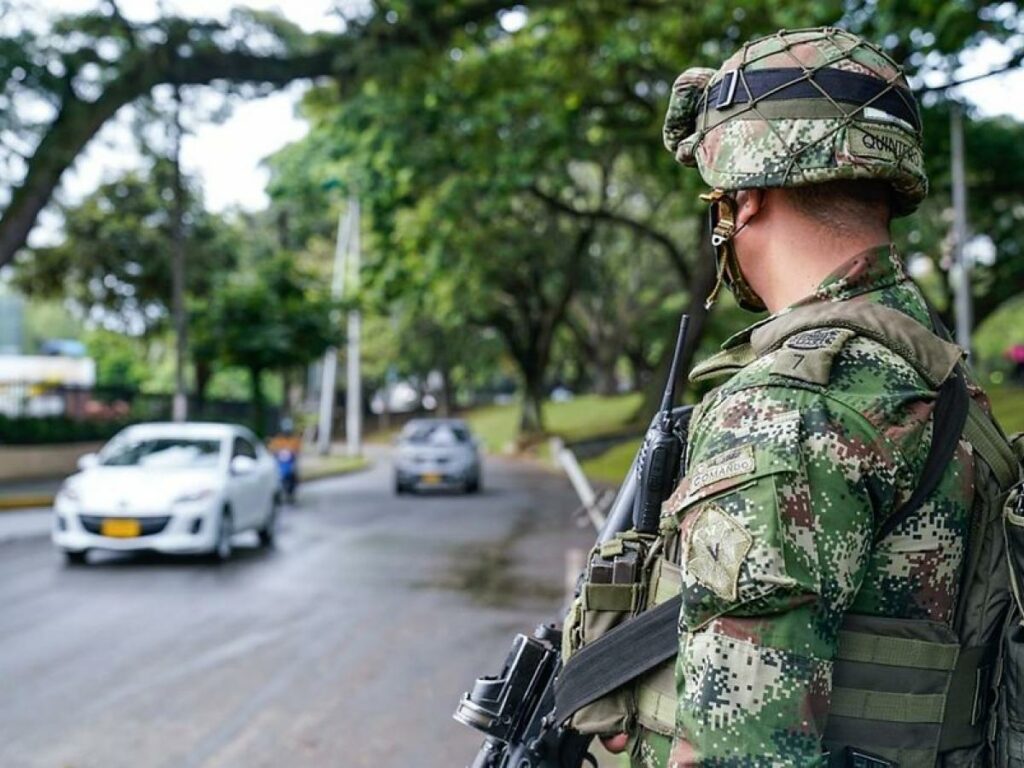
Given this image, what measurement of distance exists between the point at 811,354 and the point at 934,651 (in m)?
0.47

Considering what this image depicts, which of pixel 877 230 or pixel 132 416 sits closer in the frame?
pixel 877 230

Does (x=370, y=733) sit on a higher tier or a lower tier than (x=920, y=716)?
lower

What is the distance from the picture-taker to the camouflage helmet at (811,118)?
166cm

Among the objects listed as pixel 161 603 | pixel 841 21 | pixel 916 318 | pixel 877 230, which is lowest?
pixel 161 603

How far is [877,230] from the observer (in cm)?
174

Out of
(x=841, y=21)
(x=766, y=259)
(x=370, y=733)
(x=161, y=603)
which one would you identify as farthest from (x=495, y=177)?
(x=766, y=259)

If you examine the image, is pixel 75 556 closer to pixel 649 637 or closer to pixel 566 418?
pixel 649 637

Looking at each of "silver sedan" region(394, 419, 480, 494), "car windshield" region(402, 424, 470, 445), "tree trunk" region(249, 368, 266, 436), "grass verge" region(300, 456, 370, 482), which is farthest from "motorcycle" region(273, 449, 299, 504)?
"tree trunk" region(249, 368, 266, 436)

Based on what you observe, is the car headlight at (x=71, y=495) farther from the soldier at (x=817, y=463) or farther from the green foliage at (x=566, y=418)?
the green foliage at (x=566, y=418)

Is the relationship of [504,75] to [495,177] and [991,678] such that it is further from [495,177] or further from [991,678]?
[991,678]

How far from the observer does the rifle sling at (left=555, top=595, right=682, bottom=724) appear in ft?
5.54

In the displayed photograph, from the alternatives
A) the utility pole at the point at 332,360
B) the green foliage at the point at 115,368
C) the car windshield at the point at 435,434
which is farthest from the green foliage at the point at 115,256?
the green foliage at the point at 115,368

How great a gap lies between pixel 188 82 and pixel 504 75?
4762mm

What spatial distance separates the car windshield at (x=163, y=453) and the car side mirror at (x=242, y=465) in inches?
7.7
